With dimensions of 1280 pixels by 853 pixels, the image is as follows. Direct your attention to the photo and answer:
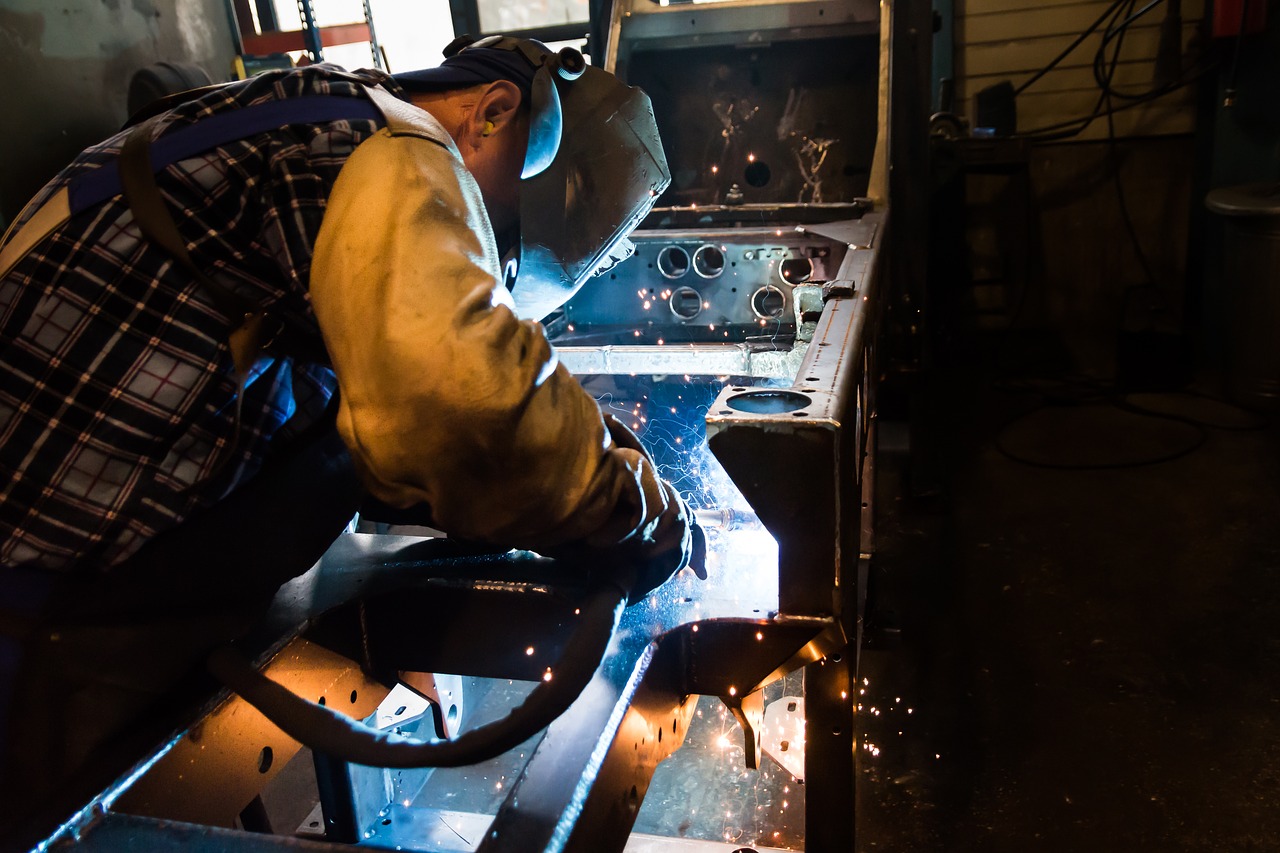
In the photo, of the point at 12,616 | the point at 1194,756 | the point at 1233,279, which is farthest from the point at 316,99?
the point at 1233,279

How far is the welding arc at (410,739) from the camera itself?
87cm

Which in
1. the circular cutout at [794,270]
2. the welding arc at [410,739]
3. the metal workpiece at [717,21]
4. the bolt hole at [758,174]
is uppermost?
the metal workpiece at [717,21]

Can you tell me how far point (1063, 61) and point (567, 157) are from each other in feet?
17.2

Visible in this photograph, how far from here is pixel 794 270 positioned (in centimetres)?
253

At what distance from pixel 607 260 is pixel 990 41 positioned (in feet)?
16.4

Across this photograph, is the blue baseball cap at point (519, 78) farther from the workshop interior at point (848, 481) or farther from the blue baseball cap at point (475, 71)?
the workshop interior at point (848, 481)

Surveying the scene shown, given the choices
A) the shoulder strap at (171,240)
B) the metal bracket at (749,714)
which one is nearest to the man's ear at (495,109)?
the shoulder strap at (171,240)

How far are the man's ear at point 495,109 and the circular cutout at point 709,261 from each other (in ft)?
4.47

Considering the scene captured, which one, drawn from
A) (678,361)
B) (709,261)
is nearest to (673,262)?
(709,261)

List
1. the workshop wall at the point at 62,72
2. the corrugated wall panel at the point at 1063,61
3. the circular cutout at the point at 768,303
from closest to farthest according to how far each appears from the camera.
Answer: the workshop wall at the point at 62,72
the circular cutout at the point at 768,303
the corrugated wall panel at the point at 1063,61

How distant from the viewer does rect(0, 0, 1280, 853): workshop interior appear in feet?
3.69

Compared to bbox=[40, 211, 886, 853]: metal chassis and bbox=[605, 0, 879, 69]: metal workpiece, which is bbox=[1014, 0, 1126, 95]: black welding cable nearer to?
bbox=[605, 0, 879, 69]: metal workpiece

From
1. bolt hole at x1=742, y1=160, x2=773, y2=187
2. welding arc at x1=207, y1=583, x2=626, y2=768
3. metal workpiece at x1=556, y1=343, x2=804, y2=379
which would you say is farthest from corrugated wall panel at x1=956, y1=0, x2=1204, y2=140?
welding arc at x1=207, y1=583, x2=626, y2=768

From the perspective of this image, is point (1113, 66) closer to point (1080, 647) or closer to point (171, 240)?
point (1080, 647)
